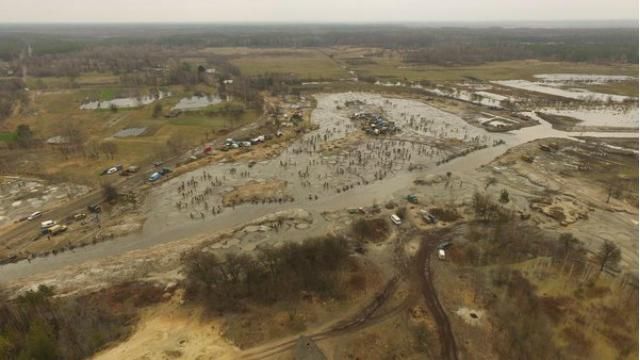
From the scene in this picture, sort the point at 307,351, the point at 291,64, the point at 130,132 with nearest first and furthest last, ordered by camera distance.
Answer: the point at 307,351 < the point at 130,132 < the point at 291,64

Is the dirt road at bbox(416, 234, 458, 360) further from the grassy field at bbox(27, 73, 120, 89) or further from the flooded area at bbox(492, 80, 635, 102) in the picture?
the grassy field at bbox(27, 73, 120, 89)

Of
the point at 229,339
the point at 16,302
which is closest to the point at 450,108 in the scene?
the point at 229,339

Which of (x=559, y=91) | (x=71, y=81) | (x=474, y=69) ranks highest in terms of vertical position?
(x=474, y=69)

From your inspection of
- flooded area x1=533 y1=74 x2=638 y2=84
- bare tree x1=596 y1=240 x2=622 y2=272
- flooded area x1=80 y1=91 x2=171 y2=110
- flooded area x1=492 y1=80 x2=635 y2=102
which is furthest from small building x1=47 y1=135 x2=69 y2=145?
flooded area x1=533 y1=74 x2=638 y2=84

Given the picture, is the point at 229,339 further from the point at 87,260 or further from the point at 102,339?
the point at 87,260

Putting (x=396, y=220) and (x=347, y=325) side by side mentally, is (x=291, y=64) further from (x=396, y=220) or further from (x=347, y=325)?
(x=347, y=325)

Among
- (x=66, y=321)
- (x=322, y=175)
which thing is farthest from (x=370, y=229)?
(x=66, y=321)

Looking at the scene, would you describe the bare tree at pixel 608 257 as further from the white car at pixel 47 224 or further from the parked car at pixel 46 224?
the white car at pixel 47 224
